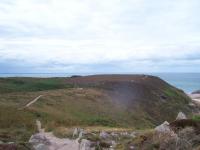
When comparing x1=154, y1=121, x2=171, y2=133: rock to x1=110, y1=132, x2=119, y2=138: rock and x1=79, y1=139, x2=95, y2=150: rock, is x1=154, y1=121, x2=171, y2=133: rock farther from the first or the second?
x1=110, y1=132, x2=119, y2=138: rock

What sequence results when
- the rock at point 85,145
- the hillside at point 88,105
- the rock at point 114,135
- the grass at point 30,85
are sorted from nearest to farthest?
1. the rock at point 85,145
2. the rock at point 114,135
3. the hillside at point 88,105
4. the grass at point 30,85

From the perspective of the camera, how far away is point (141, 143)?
80.4 feet

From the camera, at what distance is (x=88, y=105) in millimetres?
67625

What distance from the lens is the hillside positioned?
4522cm

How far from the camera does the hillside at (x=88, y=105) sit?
148ft

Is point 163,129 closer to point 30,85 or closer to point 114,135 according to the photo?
point 114,135

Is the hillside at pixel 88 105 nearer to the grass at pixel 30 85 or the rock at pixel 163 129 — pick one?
the grass at pixel 30 85

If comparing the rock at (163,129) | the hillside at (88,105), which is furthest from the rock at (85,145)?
the hillside at (88,105)

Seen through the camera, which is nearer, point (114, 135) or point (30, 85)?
point (114, 135)

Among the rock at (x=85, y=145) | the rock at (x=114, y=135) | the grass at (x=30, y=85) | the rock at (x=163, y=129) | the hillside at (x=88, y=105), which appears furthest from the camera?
the grass at (x=30, y=85)

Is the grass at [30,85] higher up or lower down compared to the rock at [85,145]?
higher up

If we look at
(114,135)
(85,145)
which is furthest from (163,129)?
(114,135)

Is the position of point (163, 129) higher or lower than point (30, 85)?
lower

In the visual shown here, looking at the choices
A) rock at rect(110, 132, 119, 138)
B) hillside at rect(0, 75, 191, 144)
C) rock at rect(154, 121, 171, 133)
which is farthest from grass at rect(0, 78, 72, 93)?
rock at rect(154, 121, 171, 133)
